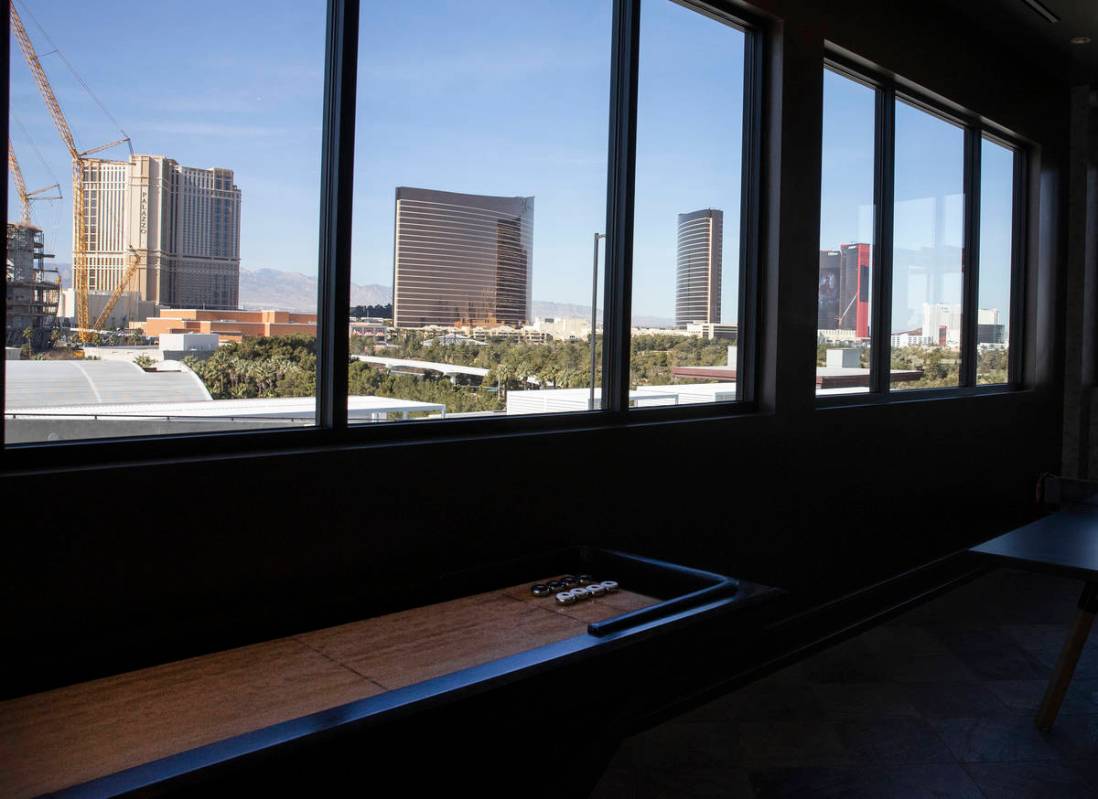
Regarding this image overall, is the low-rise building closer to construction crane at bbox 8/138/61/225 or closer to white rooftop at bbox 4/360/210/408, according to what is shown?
white rooftop at bbox 4/360/210/408

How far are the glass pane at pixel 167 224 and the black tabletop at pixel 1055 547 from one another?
2164 millimetres

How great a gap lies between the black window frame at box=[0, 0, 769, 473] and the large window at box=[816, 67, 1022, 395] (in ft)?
1.89

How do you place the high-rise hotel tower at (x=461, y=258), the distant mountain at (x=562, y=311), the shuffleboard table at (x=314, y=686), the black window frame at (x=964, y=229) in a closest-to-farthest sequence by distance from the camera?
the shuffleboard table at (x=314, y=686) → the high-rise hotel tower at (x=461, y=258) → the distant mountain at (x=562, y=311) → the black window frame at (x=964, y=229)

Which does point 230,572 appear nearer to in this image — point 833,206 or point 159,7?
point 159,7

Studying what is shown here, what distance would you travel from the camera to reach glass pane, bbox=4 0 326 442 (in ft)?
6.68

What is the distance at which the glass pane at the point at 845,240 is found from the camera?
4.35 m

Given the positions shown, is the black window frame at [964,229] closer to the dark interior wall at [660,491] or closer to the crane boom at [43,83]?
the dark interior wall at [660,491]

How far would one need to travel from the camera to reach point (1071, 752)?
3.22 metres

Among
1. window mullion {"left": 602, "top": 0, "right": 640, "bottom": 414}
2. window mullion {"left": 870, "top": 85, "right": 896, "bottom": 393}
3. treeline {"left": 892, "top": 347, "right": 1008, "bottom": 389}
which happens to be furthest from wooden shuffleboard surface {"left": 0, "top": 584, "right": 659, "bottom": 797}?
treeline {"left": 892, "top": 347, "right": 1008, "bottom": 389}

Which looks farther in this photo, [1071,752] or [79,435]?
[1071,752]

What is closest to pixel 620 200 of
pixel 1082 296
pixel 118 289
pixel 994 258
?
pixel 118 289

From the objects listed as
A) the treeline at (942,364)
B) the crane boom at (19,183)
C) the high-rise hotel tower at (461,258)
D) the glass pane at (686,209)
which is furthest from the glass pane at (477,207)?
the treeline at (942,364)

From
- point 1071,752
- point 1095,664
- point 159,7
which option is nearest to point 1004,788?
point 1071,752

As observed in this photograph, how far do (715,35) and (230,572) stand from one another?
9.31 feet
